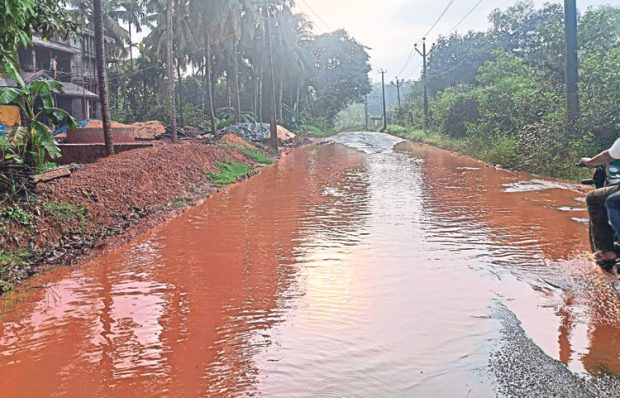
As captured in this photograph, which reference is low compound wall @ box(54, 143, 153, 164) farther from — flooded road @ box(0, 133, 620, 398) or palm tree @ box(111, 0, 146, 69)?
palm tree @ box(111, 0, 146, 69)

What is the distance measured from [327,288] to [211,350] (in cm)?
188

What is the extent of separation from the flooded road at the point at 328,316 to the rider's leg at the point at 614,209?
2.15 feet

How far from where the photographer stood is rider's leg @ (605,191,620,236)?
5.34 metres

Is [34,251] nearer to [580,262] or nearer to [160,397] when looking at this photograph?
[160,397]

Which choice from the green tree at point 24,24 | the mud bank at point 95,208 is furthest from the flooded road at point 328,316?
the green tree at point 24,24

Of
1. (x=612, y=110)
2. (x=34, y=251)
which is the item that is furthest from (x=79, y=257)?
(x=612, y=110)

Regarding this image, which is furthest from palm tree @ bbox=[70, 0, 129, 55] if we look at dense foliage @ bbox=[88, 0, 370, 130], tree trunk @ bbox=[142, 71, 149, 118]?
tree trunk @ bbox=[142, 71, 149, 118]

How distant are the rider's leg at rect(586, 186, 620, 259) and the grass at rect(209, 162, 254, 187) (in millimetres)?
11578

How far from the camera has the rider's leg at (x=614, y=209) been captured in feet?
17.5

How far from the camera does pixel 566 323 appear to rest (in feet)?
15.5

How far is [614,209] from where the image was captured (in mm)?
5379

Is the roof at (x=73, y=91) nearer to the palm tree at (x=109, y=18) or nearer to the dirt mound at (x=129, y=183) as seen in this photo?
the palm tree at (x=109, y=18)

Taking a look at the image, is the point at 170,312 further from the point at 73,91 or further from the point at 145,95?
the point at 145,95

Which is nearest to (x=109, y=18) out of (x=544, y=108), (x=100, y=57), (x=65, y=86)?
(x=65, y=86)
